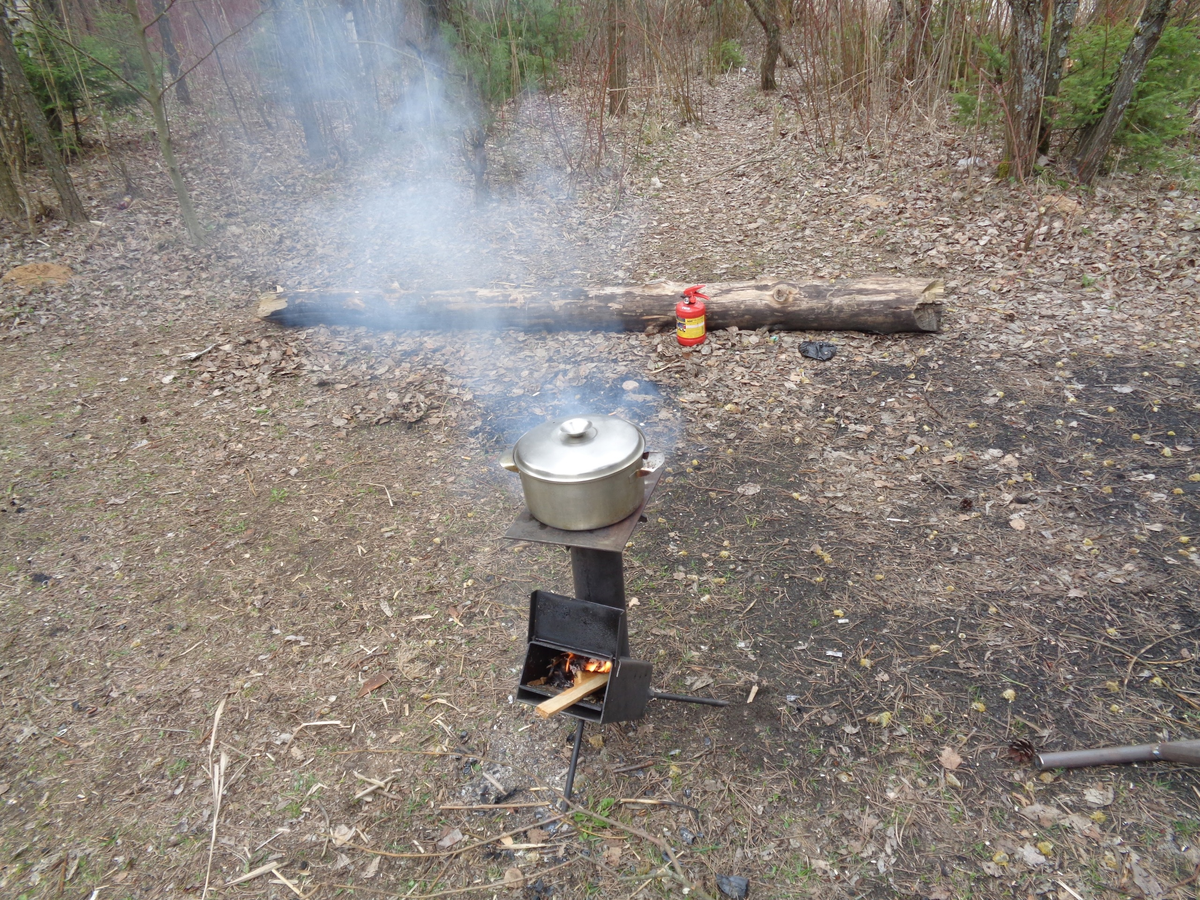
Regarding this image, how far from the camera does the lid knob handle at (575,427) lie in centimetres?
210

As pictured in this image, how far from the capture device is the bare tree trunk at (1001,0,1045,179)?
18.6 ft

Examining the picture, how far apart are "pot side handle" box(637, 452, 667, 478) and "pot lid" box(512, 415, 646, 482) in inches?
3.3

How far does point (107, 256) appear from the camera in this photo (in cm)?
696

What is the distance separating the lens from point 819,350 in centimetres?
489

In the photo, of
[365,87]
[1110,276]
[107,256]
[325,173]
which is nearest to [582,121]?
[365,87]

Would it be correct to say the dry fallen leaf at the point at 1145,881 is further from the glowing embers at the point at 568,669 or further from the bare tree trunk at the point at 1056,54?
the bare tree trunk at the point at 1056,54

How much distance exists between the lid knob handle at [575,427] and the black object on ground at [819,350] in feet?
10.7

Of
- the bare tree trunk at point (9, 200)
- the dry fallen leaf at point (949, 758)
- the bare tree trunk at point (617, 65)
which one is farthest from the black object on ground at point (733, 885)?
the bare tree trunk at point (9, 200)

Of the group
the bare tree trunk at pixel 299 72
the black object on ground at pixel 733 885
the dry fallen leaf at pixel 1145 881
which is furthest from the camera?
the bare tree trunk at pixel 299 72

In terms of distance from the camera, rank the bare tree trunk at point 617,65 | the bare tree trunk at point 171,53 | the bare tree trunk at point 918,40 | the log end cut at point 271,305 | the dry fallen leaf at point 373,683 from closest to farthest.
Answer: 1. the dry fallen leaf at point 373,683
2. the log end cut at point 271,305
3. the bare tree trunk at point 918,40
4. the bare tree trunk at point 617,65
5. the bare tree trunk at point 171,53

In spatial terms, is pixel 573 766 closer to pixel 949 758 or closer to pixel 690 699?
pixel 690 699

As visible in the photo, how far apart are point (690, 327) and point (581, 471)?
3223mm

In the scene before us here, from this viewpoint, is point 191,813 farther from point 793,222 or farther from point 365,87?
point 365,87

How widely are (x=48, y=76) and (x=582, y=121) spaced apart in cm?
640
